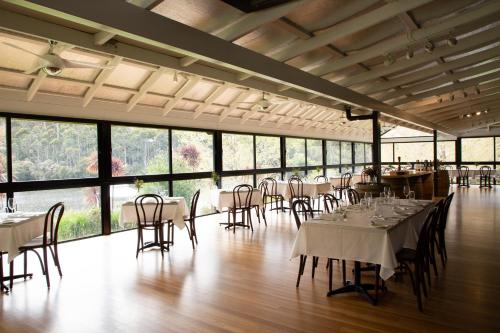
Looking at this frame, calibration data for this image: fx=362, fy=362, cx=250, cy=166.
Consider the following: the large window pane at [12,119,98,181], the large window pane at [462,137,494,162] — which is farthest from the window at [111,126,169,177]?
the large window pane at [462,137,494,162]

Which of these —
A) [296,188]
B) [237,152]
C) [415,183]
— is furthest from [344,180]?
[237,152]

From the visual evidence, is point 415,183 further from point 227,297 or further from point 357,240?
point 227,297

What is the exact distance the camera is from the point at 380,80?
8.02 metres

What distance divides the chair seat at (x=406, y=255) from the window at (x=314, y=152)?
33.7 ft

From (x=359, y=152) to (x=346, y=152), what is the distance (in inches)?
73.5

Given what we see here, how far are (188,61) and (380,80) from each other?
Result: 4.52m

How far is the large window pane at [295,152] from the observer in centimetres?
1284

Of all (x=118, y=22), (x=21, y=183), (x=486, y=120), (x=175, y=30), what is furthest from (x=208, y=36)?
(x=486, y=120)

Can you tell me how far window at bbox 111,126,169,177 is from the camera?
7.55m

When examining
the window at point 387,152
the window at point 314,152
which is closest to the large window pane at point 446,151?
the window at point 387,152

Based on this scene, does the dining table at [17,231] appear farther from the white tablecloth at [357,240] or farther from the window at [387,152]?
the window at [387,152]

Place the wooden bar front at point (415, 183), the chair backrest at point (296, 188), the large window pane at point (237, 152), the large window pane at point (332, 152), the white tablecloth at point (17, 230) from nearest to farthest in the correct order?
the white tablecloth at point (17, 230)
the wooden bar front at point (415, 183)
the chair backrest at point (296, 188)
the large window pane at point (237, 152)
the large window pane at point (332, 152)

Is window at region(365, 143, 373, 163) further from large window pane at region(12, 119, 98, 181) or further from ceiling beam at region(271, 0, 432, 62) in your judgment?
large window pane at region(12, 119, 98, 181)

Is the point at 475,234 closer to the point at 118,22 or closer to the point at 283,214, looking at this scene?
the point at 283,214
